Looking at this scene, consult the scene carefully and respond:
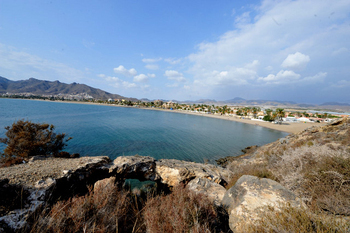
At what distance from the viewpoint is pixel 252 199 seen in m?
4.33

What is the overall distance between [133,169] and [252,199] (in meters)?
6.51

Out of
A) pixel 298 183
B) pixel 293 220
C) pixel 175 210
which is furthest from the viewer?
pixel 298 183

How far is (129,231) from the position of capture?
11.9 feet

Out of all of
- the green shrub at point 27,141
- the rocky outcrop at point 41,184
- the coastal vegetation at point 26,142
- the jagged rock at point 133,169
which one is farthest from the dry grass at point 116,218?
the green shrub at point 27,141

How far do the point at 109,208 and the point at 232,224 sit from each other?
3.84 m

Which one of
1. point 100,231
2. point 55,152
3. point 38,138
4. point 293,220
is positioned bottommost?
point 55,152

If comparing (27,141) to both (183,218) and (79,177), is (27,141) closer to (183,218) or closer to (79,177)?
(79,177)

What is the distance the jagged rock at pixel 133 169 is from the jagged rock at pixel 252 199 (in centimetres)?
519

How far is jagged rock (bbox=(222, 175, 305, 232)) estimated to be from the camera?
3.87 m

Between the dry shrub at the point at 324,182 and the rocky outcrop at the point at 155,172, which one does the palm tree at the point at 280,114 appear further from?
the dry shrub at the point at 324,182

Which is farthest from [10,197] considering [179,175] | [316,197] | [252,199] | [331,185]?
[331,185]

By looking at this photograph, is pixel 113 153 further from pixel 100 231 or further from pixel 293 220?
pixel 293 220

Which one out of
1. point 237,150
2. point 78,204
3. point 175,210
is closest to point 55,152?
point 78,204

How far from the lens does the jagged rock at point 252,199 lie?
3873mm
